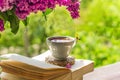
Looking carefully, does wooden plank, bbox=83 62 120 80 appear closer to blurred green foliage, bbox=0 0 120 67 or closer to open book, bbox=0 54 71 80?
open book, bbox=0 54 71 80

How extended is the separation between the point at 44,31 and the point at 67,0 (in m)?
1.74

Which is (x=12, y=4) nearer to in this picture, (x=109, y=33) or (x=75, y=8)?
(x=75, y=8)

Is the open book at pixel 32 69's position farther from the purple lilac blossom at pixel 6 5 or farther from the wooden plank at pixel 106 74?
the wooden plank at pixel 106 74

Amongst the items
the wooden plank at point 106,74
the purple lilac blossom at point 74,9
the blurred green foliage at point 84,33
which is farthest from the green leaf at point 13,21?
the blurred green foliage at point 84,33

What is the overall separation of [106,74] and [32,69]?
682 mm

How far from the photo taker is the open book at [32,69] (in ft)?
4.29

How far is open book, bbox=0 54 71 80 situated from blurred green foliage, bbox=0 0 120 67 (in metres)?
1.05

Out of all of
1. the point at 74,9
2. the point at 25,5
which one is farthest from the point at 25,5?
the point at 74,9

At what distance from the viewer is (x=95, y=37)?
299 cm

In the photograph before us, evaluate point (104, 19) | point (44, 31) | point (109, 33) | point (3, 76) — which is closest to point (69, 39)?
point (3, 76)

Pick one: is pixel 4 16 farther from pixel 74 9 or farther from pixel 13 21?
pixel 74 9

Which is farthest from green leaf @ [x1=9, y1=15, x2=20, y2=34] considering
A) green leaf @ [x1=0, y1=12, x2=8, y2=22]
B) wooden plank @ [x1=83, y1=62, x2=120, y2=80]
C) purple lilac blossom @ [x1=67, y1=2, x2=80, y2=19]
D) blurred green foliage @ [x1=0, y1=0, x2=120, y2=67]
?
blurred green foliage @ [x1=0, y1=0, x2=120, y2=67]

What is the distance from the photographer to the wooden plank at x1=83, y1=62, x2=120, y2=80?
184 cm

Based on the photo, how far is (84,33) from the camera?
10.1ft
